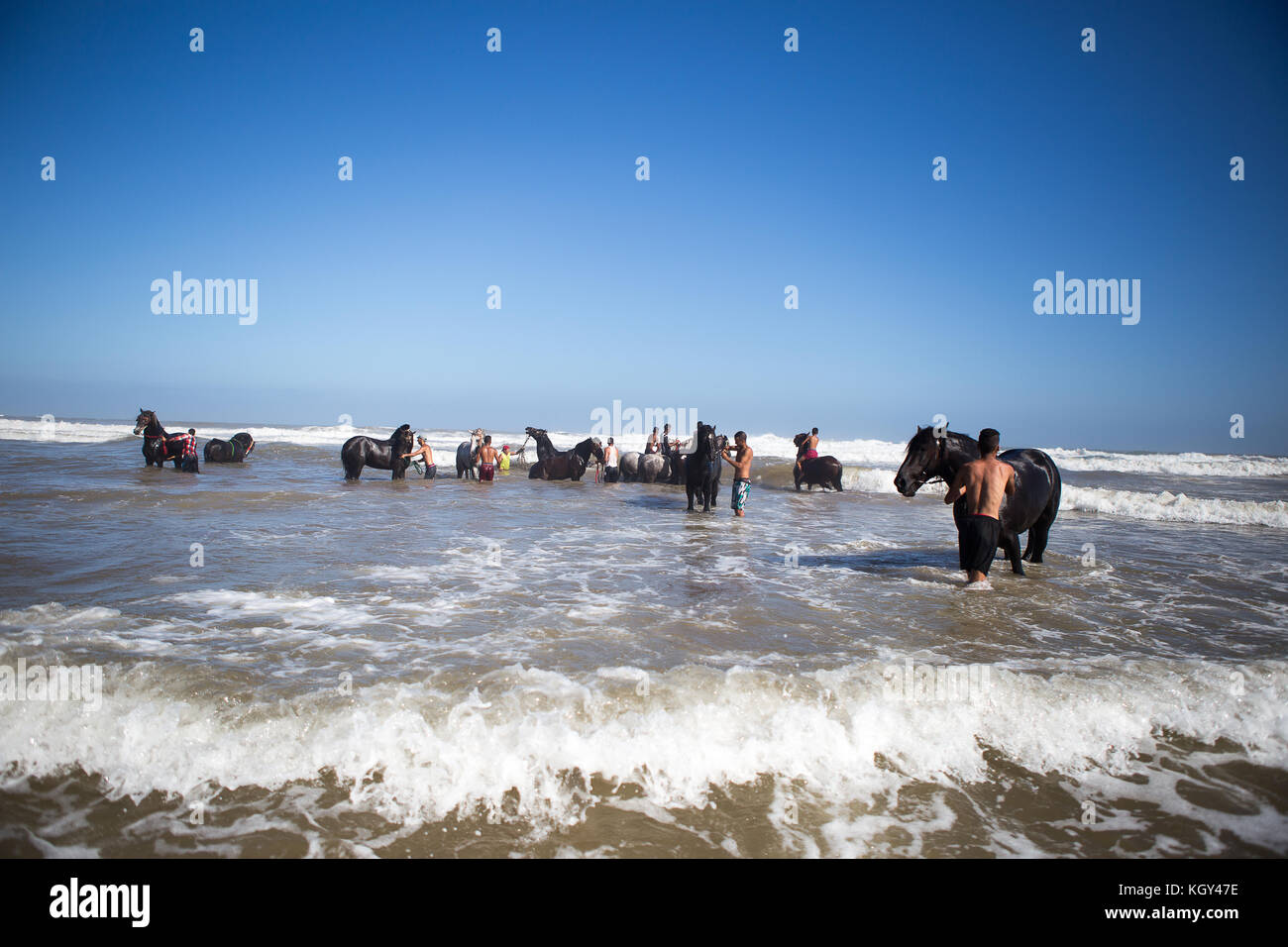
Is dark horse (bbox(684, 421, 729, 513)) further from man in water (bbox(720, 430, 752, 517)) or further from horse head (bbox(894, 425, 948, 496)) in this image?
horse head (bbox(894, 425, 948, 496))

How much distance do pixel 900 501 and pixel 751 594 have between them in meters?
13.3

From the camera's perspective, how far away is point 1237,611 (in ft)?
20.9

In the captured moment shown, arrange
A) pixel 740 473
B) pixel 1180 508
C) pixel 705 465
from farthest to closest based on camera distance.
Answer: pixel 1180 508
pixel 705 465
pixel 740 473

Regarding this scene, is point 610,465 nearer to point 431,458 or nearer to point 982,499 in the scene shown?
point 431,458

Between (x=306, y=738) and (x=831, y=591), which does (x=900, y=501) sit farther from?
(x=306, y=738)

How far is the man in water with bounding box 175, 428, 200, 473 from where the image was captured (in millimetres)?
18844

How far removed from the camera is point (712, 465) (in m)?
13.8

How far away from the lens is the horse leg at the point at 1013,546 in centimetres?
756

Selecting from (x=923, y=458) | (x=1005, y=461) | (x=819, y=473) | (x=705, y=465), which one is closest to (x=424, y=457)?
(x=705, y=465)

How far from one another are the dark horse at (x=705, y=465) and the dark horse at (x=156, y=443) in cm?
1634

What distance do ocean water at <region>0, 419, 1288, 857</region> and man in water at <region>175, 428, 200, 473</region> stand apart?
12.6 m
